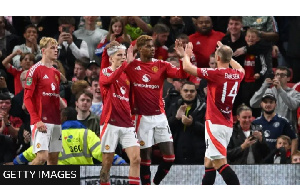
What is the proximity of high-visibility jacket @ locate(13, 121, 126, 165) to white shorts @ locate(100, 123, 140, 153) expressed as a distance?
820 millimetres

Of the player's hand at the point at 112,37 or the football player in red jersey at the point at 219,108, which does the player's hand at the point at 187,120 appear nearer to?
the football player in red jersey at the point at 219,108

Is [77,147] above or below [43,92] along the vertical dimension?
below

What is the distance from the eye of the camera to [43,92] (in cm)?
1528

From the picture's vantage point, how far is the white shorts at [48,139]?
15141 mm

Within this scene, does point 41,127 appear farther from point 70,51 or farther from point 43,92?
point 70,51

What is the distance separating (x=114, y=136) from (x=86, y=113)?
1869 mm

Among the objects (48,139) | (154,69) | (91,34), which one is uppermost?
(91,34)

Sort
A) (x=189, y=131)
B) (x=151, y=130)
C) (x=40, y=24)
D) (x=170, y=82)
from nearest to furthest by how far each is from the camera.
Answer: (x=151, y=130), (x=189, y=131), (x=170, y=82), (x=40, y=24)

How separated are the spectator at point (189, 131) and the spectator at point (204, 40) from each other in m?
2.50

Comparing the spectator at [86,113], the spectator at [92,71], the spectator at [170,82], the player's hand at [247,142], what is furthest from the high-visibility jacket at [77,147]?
the spectator at [92,71]

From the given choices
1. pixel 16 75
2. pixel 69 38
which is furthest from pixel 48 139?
pixel 69 38

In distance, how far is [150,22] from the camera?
19797 millimetres

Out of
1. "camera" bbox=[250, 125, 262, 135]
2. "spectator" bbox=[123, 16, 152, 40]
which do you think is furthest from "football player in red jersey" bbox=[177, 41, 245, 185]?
"spectator" bbox=[123, 16, 152, 40]

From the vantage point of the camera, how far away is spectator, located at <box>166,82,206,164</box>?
16062mm
